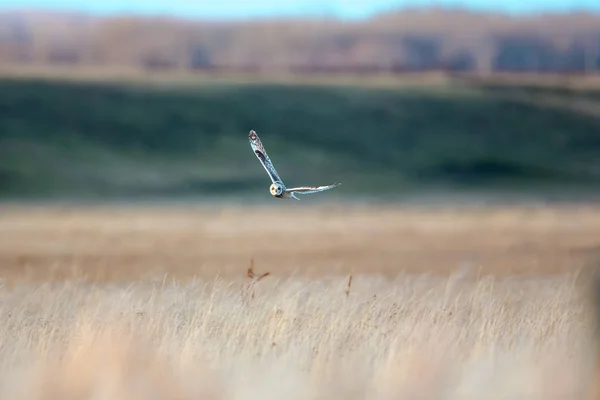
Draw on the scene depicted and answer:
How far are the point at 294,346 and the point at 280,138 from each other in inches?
1461

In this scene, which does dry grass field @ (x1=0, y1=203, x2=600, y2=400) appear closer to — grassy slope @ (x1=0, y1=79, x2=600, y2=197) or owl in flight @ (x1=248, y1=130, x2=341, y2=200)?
owl in flight @ (x1=248, y1=130, x2=341, y2=200)

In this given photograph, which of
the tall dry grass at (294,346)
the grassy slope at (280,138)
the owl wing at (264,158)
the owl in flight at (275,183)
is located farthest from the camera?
the grassy slope at (280,138)

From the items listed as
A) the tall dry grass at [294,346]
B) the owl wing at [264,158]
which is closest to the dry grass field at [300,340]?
the tall dry grass at [294,346]

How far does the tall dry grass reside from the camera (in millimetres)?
6930

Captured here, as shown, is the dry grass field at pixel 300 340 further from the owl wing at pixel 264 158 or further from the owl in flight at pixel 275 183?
the owl wing at pixel 264 158

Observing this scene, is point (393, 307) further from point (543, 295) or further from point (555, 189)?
point (555, 189)

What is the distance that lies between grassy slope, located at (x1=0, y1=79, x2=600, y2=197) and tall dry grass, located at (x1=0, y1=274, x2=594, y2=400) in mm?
28234

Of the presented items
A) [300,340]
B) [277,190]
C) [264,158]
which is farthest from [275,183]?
[300,340]

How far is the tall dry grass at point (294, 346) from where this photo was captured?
693cm

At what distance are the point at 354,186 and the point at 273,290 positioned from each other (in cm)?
2861

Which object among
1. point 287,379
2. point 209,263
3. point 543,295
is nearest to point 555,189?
point 209,263

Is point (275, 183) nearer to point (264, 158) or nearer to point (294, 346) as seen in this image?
point (264, 158)

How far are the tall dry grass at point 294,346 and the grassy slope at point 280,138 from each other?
2823cm

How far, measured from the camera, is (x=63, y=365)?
281 inches
